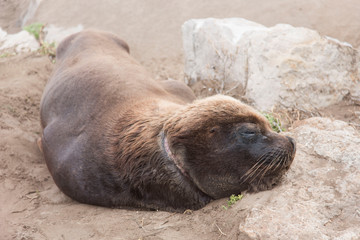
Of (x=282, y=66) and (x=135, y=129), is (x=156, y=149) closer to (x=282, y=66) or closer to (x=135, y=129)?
(x=135, y=129)

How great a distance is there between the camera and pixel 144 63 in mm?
9234

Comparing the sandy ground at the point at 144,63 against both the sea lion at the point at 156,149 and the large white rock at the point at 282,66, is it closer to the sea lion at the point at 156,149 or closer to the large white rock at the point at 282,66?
the sea lion at the point at 156,149

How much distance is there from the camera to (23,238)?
11.6 ft

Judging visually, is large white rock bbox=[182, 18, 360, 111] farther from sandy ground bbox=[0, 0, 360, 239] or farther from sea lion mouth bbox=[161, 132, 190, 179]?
sea lion mouth bbox=[161, 132, 190, 179]

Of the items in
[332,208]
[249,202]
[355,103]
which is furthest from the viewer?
[355,103]

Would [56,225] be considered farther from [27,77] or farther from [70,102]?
[27,77]

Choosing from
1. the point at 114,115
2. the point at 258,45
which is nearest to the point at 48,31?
the point at 258,45

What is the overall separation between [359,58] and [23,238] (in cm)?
502

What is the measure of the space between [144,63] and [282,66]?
382 cm

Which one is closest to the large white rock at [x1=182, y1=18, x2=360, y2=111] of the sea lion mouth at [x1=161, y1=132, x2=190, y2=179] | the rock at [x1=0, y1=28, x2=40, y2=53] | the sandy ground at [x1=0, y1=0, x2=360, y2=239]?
the sandy ground at [x1=0, y1=0, x2=360, y2=239]

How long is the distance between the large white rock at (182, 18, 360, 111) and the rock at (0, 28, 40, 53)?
4.36m

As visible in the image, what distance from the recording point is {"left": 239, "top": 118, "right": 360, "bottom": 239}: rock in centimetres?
291

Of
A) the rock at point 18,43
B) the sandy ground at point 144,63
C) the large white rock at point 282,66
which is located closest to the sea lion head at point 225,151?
the sandy ground at point 144,63

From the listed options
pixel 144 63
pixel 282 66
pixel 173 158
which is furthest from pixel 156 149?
pixel 144 63
